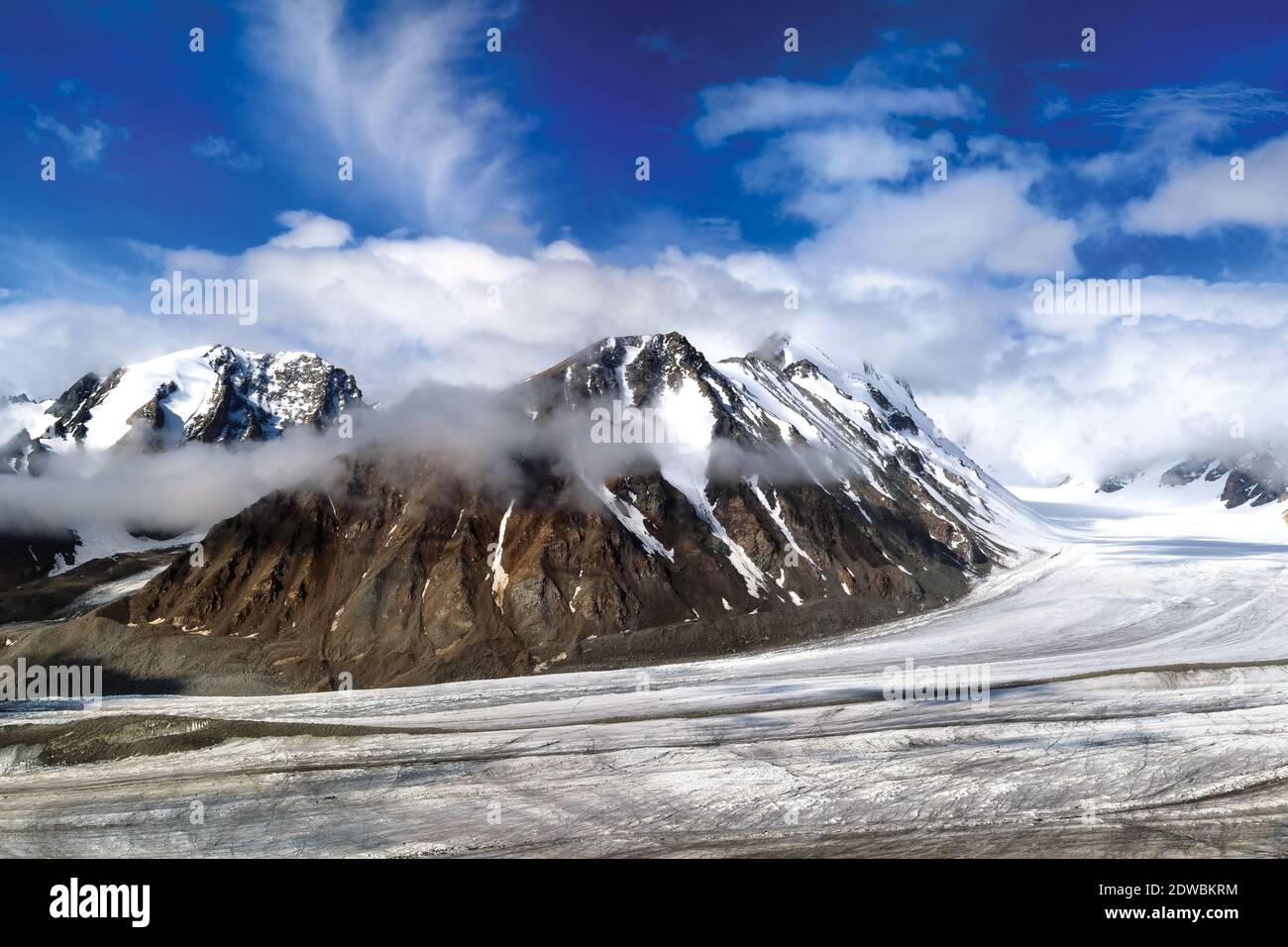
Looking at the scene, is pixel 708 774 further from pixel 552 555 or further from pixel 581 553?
pixel 581 553

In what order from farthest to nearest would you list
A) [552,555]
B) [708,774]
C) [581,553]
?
1. [581,553]
2. [552,555]
3. [708,774]

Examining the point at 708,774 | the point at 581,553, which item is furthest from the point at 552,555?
the point at 708,774

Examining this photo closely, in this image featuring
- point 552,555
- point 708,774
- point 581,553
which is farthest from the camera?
point 581,553

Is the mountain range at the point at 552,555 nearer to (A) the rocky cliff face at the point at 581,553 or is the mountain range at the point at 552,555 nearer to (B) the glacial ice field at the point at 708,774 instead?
(A) the rocky cliff face at the point at 581,553

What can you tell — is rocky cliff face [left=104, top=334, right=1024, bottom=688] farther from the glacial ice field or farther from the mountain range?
the glacial ice field

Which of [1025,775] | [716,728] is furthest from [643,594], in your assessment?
[1025,775]

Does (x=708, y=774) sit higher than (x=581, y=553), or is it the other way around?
(x=581, y=553)

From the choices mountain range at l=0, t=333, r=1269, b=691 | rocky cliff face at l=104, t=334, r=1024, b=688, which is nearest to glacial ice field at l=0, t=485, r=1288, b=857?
mountain range at l=0, t=333, r=1269, b=691

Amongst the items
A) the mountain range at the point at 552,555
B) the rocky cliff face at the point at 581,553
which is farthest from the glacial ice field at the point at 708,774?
the rocky cliff face at the point at 581,553
